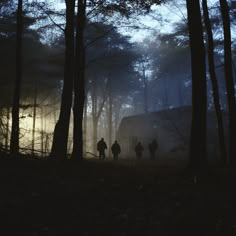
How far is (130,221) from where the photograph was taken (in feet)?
21.2

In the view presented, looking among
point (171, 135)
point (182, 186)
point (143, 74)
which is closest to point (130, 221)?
point (182, 186)

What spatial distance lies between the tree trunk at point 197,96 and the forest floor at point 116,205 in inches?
21.2

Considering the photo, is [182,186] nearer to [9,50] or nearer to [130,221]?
[130,221]

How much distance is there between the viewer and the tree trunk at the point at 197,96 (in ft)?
32.5

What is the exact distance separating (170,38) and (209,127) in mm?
12604

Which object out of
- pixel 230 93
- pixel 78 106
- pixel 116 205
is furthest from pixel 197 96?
pixel 78 106

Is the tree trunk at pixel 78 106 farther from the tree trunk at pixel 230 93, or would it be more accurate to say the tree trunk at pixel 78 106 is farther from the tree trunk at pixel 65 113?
the tree trunk at pixel 230 93

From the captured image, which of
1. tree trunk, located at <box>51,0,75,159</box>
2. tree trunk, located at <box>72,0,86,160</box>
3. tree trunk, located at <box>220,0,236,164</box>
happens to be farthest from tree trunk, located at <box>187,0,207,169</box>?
tree trunk, located at <box>72,0,86,160</box>

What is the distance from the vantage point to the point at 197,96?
33.4 feet

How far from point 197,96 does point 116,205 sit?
14.2 feet

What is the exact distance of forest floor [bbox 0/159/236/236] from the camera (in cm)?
615

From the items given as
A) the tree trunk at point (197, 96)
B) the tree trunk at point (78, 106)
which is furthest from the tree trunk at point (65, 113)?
the tree trunk at point (197, 96)

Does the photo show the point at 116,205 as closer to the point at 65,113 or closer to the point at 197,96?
the point at 197,96

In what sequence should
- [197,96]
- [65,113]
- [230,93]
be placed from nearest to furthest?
[197,96]
[65,113]
[230,93]
